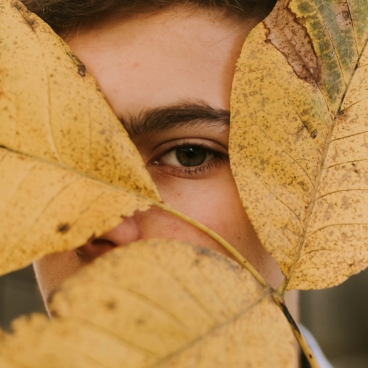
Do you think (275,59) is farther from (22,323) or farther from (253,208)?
(22,323)

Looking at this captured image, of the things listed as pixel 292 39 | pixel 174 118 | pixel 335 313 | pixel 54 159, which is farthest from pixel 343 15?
pixel 335 313

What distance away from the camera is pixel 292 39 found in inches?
21.4

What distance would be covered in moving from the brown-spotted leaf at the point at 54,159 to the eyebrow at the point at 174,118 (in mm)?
218

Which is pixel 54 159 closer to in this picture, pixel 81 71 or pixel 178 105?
pixel 81 71

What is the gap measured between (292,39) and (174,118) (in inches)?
8.8

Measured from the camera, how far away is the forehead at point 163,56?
2.22 ft

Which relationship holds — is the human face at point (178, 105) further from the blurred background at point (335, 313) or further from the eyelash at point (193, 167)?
the blurred background at point (335, 313)

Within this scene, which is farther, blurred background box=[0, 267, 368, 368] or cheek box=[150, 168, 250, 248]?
blurred background box=[0, 267, 368, 368]

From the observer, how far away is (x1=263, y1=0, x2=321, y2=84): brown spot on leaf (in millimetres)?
521

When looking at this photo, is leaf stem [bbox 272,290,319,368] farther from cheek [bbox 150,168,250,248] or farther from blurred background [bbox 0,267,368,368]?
blurred background [bbox 0,267,368,368]

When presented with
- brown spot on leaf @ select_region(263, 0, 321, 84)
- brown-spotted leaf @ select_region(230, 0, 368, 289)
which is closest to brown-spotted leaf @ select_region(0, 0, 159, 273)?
brown-spotted leaf @ select_region(230, 0, 368, 289)

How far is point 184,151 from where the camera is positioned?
2.56 feet

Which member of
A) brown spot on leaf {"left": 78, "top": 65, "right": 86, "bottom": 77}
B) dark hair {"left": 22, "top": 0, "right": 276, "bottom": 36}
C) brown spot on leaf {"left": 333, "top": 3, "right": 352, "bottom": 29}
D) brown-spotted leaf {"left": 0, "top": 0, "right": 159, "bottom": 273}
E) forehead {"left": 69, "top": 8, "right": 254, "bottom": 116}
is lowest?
brown-spotted leaf {"left": 0, "top": 0, "right": 159, "bottom": 273}

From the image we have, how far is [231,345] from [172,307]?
0.17ft
